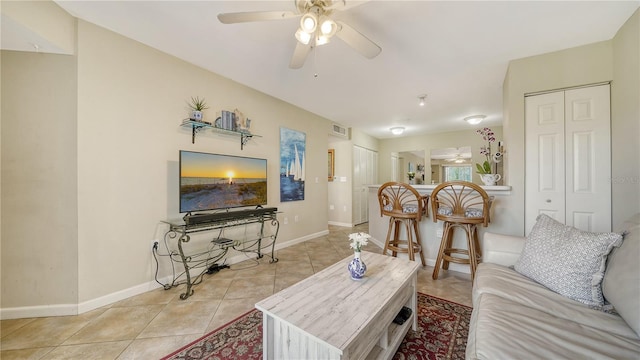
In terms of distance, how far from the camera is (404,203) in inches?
121

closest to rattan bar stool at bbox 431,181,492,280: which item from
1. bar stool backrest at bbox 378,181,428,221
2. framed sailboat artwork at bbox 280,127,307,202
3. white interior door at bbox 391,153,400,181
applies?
bar stool backrest at bbox 378,181,428,221

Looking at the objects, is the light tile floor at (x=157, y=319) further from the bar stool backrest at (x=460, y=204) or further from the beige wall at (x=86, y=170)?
the bar stool backrest at (x=460, y=204)

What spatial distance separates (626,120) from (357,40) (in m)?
2.37

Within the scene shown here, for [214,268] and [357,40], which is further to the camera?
[214,268]

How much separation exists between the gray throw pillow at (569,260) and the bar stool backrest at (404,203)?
1165mm

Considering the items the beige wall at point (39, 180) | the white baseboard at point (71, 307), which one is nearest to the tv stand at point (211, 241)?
the white baseboard at point (71, 307)

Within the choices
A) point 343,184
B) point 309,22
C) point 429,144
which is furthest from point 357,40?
point 429,144

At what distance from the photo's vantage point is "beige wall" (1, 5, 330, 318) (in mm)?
1822

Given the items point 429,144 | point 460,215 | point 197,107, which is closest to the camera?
point 460,215

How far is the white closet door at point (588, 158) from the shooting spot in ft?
6.89

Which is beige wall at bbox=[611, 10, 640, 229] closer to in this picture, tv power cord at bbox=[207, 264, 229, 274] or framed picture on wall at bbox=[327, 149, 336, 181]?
tv power cord at bbox=[207, 264, 229, 274]

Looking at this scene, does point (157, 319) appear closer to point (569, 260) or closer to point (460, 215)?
point (569, 260)

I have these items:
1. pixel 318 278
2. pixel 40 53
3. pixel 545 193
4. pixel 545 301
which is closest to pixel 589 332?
pixel 545 301

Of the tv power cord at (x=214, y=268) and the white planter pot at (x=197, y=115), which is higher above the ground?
the white planter pot at (x=197, y=115)
